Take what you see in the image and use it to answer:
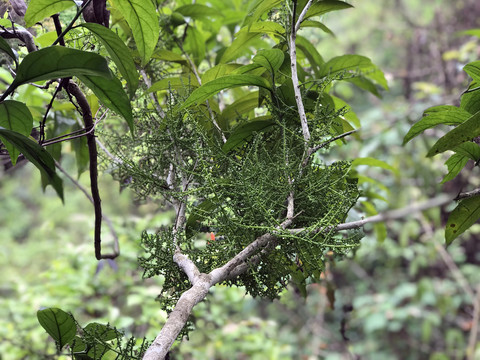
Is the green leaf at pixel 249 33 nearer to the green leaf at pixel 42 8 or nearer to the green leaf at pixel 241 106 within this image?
the green leaf at pixel 241 106

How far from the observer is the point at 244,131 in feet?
1.56

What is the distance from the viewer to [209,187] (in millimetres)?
412

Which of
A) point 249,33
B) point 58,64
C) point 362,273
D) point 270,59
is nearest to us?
point 58,64

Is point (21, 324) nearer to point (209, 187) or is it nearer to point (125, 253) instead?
point (125, 253)

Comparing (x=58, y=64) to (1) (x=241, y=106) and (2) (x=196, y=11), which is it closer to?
(1) (x=241, y=106)

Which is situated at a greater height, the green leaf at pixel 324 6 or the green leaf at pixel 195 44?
the green leaf at pixel 195 44

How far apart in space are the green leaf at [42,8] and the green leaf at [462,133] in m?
0.38

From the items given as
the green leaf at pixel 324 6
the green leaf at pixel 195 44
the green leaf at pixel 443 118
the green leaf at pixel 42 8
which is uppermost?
the green leaf at pixel 195 44

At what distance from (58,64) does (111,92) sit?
0.17 feet

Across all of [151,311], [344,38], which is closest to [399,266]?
[344,38]

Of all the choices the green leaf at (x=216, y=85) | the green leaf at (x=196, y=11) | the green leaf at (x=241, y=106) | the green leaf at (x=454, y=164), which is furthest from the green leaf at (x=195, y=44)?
the green leaf at (x=454, y=164)

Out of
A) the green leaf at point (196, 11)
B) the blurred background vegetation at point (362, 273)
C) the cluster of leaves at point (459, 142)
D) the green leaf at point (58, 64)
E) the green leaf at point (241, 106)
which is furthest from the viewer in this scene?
the blurred background vegetation at point (362, 273)

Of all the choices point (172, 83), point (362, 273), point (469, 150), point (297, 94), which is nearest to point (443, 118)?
point (469, 150)

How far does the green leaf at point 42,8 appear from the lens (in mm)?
407
